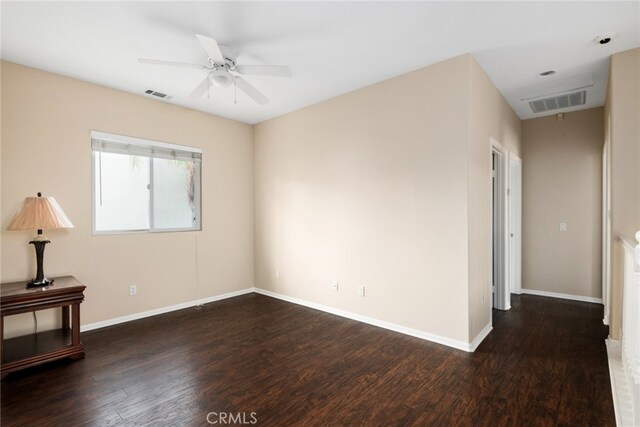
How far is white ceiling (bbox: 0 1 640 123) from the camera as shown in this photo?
7.45 ft

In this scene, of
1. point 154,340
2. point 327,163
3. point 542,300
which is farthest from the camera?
point 542,300

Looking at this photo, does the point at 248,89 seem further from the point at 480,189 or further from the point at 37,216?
the point at 480,189

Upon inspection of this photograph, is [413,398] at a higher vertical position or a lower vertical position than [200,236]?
lower

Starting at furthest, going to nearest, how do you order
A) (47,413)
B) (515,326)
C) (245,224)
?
(245,224) < (515,326) < (47,413)

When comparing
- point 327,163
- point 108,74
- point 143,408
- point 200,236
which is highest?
point 108,74

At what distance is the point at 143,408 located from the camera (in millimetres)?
2135

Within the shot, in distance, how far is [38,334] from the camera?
3.09 m

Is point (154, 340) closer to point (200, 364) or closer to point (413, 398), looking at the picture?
point (200, 364)

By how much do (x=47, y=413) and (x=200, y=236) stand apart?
2.69 m

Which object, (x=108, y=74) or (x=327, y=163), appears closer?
(x=108, y=74)

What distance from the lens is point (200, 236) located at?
4.57 metres

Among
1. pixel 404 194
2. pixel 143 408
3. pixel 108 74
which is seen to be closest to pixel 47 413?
pixel 143 408

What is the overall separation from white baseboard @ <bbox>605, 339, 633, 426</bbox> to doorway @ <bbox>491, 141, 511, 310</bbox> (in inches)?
48.8

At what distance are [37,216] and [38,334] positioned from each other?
1.24m
